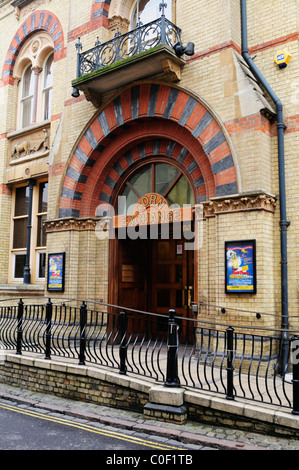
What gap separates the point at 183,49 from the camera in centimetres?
909

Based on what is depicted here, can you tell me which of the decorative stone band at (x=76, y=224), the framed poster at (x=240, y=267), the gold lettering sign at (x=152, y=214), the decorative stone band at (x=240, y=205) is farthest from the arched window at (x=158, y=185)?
the framed poster at (x=240, y=267)

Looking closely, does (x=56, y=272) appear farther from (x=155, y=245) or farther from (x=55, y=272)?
(x=155, y=245)

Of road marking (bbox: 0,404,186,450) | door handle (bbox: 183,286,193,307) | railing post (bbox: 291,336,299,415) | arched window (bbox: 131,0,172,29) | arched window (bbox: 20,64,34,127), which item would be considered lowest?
road marking (bbox: 0,404,186,450)

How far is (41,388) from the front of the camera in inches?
317

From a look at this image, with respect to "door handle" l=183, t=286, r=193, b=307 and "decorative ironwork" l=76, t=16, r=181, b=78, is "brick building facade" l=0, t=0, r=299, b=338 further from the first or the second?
"decorative ironwork" l=76, t=16, r=181, b=78

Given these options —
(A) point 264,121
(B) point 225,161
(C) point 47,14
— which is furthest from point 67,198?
(C) point 47,14

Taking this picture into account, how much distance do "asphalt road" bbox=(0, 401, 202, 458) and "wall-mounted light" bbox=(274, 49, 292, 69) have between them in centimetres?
691

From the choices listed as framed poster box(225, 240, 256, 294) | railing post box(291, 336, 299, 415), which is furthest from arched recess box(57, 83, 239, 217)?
railing post box(291, 336, 299, 415)

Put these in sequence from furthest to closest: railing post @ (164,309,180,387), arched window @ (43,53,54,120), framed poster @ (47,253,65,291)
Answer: arched window @ (43,53,54,120)
framed poster @ (47,253,65,291)
railing post @ (164,309,180,387)

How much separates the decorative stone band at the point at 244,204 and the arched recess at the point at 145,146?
194 millimetres

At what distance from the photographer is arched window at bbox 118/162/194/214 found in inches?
383

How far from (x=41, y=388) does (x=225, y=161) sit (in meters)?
5.45

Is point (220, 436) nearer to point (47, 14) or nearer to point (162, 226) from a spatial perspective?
point (162, 226)

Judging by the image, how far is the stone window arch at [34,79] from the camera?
13492 mm
